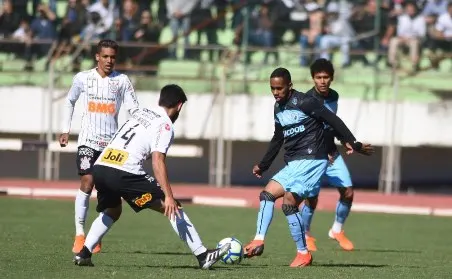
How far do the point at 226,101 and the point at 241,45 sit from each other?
4.73 feet

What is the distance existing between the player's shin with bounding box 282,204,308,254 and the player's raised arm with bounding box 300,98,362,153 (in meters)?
0.91

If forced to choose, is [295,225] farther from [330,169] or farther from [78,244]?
[330,169]

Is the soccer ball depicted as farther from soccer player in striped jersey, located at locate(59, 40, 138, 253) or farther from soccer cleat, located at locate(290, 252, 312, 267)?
soccer player in striped jersey, located at locate(59, 40, 138, 253)

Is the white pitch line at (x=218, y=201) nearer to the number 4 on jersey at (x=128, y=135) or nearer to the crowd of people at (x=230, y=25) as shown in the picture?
the crowd of people at (x=230, y=25)

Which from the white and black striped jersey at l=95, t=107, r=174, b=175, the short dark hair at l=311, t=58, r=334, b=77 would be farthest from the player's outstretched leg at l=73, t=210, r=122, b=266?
the short dark hair at l=311, t=58, r=334, b=77

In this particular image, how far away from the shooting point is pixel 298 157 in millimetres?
12477

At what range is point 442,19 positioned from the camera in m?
26.8

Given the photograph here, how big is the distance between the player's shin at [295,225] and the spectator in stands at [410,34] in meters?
13.6

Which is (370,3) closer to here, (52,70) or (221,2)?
(221,2)

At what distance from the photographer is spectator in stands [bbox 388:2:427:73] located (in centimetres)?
2552

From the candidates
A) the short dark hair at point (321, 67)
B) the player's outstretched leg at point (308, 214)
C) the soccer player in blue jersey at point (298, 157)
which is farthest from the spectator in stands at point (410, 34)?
the soccer player in blue jersey at point (298, 157)

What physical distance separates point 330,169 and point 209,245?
1.85 meters

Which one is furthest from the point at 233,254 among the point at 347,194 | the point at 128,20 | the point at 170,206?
the point at 128,20

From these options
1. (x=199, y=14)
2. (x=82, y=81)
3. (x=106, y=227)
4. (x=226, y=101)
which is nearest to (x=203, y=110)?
(x=226, y=101)
